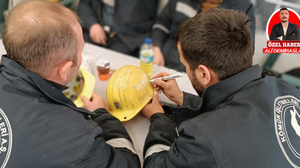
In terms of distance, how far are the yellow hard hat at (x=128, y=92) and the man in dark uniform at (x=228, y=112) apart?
0.47 feet

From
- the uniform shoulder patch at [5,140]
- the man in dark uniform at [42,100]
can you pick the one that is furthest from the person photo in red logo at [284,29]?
the uniform shoulder patch at [5,140]

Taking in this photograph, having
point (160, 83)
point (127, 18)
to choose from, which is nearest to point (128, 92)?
point (160, 83)

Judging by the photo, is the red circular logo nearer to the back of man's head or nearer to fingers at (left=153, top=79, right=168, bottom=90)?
fingers at (left=153, top=79, right=168, bottom=90)

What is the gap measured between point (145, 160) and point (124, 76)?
0.38 metres

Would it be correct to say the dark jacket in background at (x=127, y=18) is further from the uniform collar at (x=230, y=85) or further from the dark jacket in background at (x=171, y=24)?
the uniform collar at (x=230, y=85)

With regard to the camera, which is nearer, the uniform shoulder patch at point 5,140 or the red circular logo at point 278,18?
the uniform shoulder patch at point 5,140

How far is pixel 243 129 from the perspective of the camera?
0.65 meters

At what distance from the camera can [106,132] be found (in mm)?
931

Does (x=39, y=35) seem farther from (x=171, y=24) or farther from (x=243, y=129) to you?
(x=171, y=24)

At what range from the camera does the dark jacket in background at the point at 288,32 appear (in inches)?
33.5

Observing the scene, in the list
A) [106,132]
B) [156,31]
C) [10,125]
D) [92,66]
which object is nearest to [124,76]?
[106,132]

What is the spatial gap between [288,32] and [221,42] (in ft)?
1.00

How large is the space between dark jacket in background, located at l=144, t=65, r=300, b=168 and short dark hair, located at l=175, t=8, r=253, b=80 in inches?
1.8

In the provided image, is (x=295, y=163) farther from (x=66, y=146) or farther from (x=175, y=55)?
(x=175, y=55)
